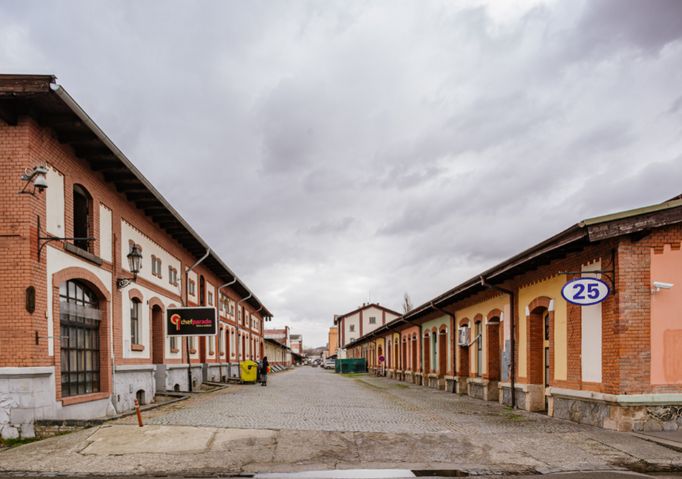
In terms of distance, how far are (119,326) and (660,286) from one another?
12724 millimetres

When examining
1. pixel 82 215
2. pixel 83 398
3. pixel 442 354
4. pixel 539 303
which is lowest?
pixel 442 354

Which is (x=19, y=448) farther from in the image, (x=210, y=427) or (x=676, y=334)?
(x=676, y=334)

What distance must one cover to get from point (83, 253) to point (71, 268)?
1.89 feet

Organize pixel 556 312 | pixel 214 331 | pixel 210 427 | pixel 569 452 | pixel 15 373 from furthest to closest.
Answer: pixel 214 331, pixel 556 312, pixel 210 427, pixel 15 373, pixel 569 452

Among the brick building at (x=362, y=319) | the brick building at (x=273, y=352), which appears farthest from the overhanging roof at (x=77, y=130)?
the brick building at (x=362, y=319)

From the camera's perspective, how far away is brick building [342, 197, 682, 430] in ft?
35.8

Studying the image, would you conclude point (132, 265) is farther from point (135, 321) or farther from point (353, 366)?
point (353, 366)

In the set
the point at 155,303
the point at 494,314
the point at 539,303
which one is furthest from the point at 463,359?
the point at 155,303

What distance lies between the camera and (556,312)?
13906mm

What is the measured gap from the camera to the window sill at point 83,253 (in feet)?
41.1

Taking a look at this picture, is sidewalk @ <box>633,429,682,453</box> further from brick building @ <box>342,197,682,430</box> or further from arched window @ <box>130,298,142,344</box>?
arched window @ <box>130,298,142,344</box>

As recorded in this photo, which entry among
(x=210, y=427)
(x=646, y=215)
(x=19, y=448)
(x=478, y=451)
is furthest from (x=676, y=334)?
(x=19, y=448)

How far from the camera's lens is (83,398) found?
13.0m

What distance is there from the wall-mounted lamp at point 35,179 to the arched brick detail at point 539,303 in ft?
36.4
